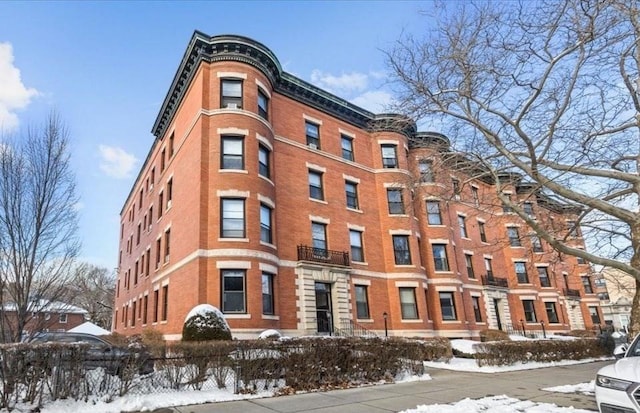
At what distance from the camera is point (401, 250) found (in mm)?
25766

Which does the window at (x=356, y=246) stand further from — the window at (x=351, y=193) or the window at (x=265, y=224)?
the window at (x=265, y=224)

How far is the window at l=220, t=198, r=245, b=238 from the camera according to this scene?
18.6 m

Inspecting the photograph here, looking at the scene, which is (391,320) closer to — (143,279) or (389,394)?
(389,394)

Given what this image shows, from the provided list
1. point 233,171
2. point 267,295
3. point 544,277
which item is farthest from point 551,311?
point 233,171

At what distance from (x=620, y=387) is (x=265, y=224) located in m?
16.2

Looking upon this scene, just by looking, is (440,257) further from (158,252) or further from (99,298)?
(99,298)

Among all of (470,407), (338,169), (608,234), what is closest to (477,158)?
(608,234)

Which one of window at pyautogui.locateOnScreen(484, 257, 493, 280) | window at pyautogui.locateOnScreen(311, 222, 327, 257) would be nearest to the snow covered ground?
window at pyautogui.locateOnScreen(311, 222, 327, 257)

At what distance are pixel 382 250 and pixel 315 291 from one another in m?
6.40

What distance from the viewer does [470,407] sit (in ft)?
27.7

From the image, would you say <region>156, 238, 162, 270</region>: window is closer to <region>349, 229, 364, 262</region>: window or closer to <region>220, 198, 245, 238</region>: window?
<region>220, 198, 245, 238</region>: window

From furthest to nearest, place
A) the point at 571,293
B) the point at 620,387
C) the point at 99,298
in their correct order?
1. the point at 99,298
2. the point at 571,293
3. the point at 620,387

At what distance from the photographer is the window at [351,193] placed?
25438 millimetres

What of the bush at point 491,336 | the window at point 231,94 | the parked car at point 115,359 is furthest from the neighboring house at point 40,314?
the bush at point 491,336
